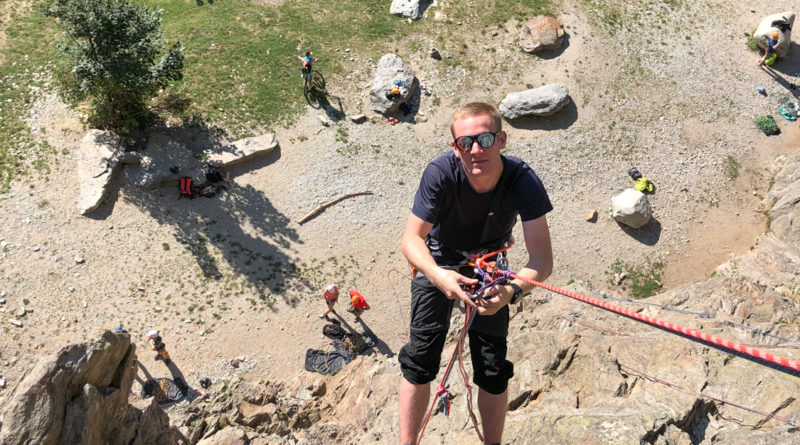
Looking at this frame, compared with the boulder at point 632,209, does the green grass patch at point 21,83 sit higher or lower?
higher

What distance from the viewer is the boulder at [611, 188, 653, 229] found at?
23094 mm

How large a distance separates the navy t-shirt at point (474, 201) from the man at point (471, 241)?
0.04ft

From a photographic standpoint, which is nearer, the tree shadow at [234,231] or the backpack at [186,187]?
the tree shadow at [234,231]

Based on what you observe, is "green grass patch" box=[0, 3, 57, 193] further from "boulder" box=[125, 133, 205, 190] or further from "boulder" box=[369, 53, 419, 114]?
"boulder" box=[369, 53, 419, 114]

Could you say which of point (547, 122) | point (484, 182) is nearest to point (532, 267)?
point (484, 182)

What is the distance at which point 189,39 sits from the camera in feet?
89.0

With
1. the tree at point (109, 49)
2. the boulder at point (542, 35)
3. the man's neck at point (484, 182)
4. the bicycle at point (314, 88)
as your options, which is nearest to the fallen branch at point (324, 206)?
the bicycle at point (314, 88)

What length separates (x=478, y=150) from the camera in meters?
5.81

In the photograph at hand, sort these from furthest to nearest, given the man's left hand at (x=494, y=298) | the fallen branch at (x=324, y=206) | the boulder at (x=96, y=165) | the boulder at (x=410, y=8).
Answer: the boulder at (x=410, y=8), the fallen branch at (x=324, y=206), the boulder at (x=96, y=165), the man's left hand at (x=494, y=298)

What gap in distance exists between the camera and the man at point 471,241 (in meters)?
5.86

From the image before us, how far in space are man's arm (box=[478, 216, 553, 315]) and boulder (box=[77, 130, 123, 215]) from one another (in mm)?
20264

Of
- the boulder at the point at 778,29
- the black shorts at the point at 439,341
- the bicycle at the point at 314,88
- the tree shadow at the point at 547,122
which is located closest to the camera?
the black shorts at the point at 439,341

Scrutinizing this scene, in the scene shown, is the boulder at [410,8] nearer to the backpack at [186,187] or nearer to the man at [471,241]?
the backpack at [186,187]

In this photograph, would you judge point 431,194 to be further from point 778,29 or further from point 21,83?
point 778,29
